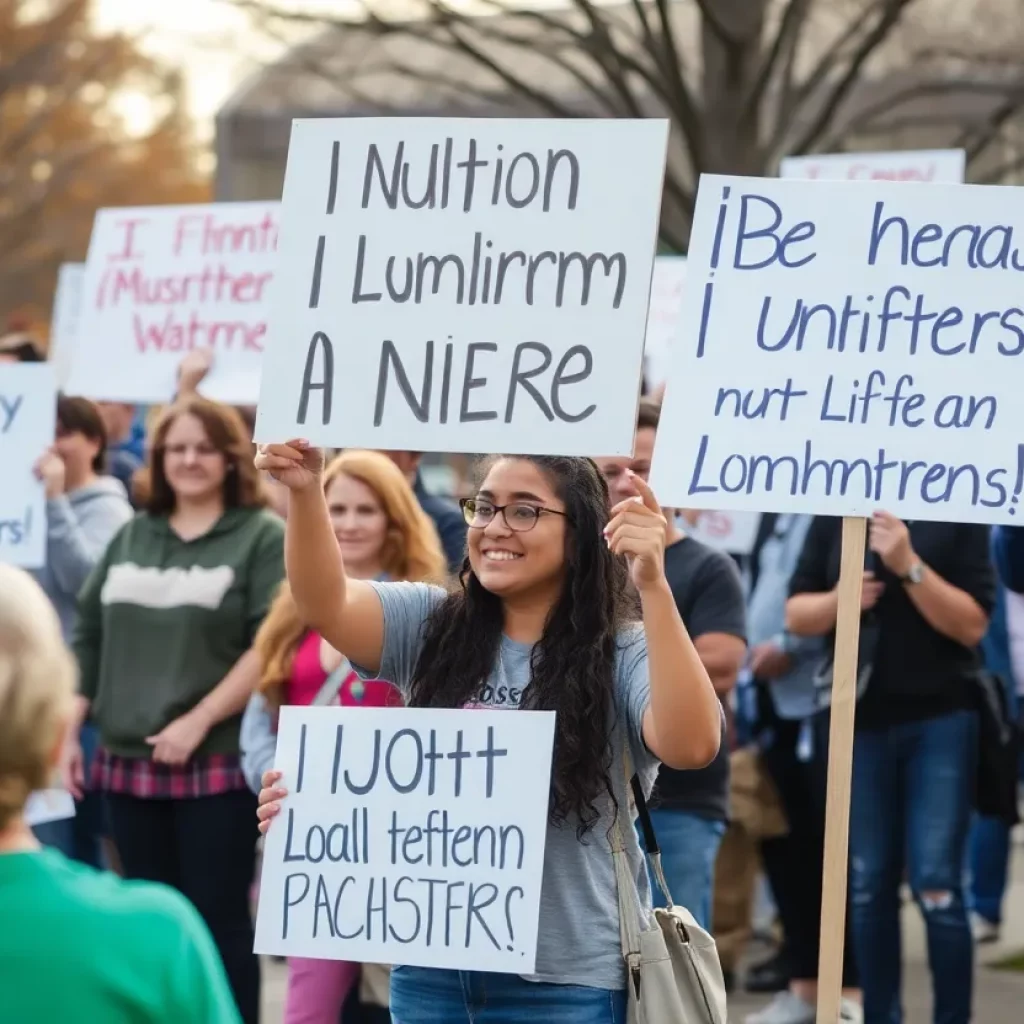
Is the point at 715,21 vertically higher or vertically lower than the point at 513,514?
higher

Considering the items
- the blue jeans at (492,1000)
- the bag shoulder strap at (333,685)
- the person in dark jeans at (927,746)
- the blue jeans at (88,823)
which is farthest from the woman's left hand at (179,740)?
the blue jeans at (492,1000)

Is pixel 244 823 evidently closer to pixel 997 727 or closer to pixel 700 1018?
pixel 997 727

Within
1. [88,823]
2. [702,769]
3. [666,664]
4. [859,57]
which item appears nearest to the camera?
[666,664]

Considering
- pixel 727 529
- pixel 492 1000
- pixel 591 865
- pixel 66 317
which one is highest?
pixel 66 317

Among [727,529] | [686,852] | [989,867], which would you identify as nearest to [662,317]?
[727,529]

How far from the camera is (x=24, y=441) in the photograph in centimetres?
636

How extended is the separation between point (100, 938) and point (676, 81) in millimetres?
9172

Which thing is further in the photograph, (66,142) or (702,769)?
(66,142)

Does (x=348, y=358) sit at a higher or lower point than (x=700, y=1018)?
higher

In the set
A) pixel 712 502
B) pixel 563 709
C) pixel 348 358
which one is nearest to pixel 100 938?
pixel 563 709

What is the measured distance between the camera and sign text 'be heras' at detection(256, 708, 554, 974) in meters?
3.48

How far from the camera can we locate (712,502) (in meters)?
4.06

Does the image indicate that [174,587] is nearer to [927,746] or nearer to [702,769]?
[702,769]

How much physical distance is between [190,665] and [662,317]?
3235 millimetres
